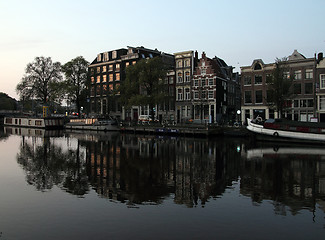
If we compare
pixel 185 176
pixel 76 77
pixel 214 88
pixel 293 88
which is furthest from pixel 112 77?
pixel 185 176

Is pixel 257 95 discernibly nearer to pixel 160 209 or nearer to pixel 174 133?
pixel 174 133

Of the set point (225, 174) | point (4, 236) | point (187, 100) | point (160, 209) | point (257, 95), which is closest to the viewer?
point (4, 236)

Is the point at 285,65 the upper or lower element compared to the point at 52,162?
upper

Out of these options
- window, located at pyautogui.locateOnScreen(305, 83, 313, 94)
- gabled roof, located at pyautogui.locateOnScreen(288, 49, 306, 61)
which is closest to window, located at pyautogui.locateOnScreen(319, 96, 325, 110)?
window, located at pyautogui.locateOnScreen(305, 83, 313, 94)

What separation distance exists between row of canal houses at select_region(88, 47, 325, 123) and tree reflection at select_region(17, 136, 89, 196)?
122 ft

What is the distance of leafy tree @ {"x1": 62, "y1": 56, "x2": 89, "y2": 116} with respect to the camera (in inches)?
3295

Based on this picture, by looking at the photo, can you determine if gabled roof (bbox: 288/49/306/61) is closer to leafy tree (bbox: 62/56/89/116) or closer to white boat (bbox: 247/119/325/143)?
white boat (bbox: 247/119/325/143)

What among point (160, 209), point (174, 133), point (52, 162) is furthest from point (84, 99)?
point (160, 209)

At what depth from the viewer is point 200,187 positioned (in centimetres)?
1889

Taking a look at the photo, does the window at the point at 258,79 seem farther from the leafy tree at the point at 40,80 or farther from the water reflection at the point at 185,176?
the leafy tree at the point at 40,80

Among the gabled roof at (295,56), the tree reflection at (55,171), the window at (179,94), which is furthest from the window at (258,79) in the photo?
the tree reflection at (55,171)

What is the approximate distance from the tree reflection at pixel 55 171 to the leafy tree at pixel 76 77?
52213mm

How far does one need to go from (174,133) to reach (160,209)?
4535 cm

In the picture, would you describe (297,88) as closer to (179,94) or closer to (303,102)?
(303,102)
